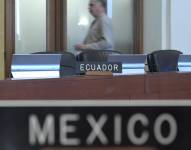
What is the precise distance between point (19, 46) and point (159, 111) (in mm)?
5574

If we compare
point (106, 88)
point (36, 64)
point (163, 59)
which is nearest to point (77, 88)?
point (106, 88)

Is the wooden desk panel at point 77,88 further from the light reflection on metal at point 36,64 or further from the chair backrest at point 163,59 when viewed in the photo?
the chair backrest at point 163,59

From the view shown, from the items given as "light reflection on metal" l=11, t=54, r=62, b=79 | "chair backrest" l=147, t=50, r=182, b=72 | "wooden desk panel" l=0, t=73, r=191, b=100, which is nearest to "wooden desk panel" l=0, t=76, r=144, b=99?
"wooden desk panel" l=0, t=73, r=191, b=100

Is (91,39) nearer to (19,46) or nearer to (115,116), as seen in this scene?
(19,46)

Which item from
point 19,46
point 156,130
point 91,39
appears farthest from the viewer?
point 19,46

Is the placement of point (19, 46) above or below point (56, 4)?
below

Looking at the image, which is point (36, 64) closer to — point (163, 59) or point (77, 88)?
point (163, 59)

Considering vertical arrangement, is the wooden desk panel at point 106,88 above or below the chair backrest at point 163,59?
above

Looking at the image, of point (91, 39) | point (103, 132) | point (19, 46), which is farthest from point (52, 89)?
point (19, 46)

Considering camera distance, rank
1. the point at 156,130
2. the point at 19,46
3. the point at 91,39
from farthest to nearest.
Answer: the point at 19,46, the point at 91,39, the point at 156,130

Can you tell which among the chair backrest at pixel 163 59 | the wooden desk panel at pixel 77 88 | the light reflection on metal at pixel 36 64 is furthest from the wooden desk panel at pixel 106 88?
the chair backrest at pixel 163 59

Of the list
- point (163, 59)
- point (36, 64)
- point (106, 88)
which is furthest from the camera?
point (163, 59)

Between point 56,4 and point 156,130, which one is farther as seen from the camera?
point 56,4

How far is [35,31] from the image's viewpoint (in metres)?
6.11
